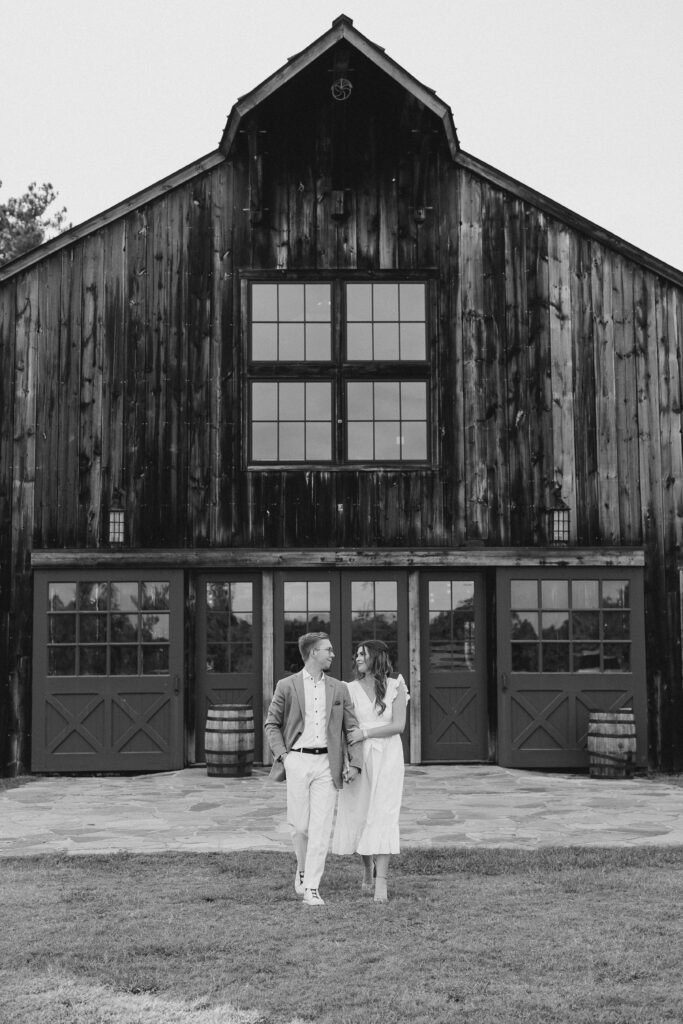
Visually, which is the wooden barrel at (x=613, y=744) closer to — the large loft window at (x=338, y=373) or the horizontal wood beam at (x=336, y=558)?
the horizontal wood beam at (x=336, y=558)

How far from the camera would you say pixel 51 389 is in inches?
562

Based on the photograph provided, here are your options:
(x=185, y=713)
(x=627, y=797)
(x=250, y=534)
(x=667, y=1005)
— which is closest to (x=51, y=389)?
(x=250, y=534)

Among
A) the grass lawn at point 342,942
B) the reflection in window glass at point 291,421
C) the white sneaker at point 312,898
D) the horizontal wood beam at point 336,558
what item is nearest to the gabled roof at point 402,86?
the reflection in window glass at point 291,421

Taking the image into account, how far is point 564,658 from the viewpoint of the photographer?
14164 mm

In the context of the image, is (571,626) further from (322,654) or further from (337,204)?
(322,654)

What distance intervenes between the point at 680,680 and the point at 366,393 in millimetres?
5019

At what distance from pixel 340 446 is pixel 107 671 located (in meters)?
3.76

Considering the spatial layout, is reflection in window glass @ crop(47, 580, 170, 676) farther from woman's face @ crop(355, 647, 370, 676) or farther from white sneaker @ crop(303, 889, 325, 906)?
white sneaker @ crop(303, 889, 325, 906)

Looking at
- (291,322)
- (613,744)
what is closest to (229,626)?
(291,322)

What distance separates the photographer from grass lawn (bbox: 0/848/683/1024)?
17.5 ft

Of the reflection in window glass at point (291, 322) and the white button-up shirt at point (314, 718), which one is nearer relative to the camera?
the white button-up shirt at point (314, 718)

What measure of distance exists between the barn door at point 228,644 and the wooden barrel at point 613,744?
12.6ft

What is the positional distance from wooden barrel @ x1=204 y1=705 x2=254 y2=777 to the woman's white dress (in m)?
5.45

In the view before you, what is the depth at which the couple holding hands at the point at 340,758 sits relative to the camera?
7.44 metres
